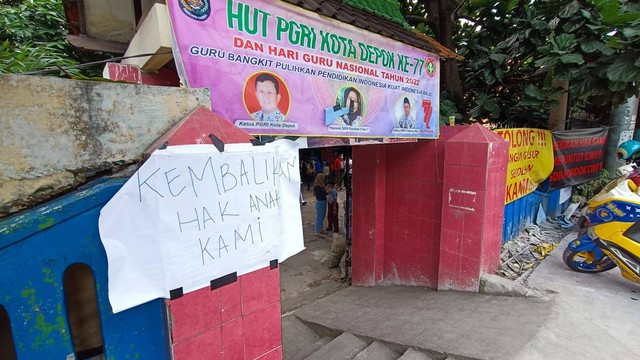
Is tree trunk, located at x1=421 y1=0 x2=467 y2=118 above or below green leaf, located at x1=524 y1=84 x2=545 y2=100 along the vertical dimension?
above

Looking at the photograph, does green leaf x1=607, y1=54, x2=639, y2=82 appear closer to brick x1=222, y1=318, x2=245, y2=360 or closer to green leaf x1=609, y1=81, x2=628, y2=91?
green leaf x1=609, y1=81, x2=628, y2=91

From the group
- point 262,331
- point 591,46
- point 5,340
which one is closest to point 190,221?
point 262,331

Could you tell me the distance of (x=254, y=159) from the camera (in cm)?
201

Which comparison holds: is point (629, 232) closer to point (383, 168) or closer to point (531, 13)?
point (383, 168)

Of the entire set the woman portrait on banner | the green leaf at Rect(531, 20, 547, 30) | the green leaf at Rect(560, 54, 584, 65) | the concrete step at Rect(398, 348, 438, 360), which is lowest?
the concrete step at Rect(398, 348, 438, 360)

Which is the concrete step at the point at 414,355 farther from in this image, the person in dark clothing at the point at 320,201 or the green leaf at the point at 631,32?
the person in dark clothing at the point at 320,201

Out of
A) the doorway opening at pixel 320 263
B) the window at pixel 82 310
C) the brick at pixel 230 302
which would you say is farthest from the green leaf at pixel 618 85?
the window at pixel 82 310

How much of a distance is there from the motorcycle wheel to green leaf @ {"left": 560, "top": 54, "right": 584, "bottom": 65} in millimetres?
3343

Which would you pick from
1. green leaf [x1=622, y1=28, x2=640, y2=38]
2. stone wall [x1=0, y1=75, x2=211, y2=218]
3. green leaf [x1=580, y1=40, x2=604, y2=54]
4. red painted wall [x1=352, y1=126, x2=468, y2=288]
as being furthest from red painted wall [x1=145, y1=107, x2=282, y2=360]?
green leaf [x1=580, y1=40, x2=604, y2=54]

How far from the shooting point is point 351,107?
343 centimetres

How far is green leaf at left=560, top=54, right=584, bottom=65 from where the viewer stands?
5488 mm

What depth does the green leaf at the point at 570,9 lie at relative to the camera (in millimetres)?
5948

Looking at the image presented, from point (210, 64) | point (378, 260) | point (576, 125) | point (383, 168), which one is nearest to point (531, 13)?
point (576, 125)

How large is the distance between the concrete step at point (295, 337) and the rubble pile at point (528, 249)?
A: 3.08 metres
